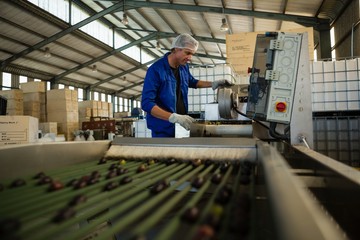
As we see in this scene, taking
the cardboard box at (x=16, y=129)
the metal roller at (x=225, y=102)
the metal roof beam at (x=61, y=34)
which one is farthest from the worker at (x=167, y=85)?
the metal roof beam at (x=61, y=34)

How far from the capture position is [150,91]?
2297 millimetres

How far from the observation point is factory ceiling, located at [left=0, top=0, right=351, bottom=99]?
6414mm

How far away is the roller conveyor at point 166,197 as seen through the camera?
1.68ft

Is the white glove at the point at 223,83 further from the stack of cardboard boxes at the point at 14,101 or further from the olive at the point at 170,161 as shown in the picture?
the stack of cardboard boxes at the point at 14,101

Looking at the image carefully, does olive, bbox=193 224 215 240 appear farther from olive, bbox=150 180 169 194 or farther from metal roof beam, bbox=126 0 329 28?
metal roof beam, bbox=126 0 329 28

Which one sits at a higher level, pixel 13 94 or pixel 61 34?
pixel 61 34

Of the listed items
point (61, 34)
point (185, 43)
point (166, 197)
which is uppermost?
point (61, 34)

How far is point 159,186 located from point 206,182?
0.18 meters

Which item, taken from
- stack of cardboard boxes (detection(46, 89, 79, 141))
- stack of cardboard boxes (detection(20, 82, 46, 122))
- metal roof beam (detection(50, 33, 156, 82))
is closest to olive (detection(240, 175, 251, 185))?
stack of cardboard boxes (detection(46, 89, 79, 141))

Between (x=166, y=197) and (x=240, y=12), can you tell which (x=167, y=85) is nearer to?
(x=166, y=197)

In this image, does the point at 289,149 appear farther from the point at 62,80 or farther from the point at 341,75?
the point at 62,80

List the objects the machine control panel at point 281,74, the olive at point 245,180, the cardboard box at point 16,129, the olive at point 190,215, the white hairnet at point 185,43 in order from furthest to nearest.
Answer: the cardboard box at point 16,129 < the white hairnet at point 185,43 < the machine control panel at point 281,74 < the olive at point 245,180 < the olive at point 190,215

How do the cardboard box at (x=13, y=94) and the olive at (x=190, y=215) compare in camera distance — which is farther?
the cardboard box at (x=13, y=94)

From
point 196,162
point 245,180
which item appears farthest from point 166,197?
Result: point 196,162
